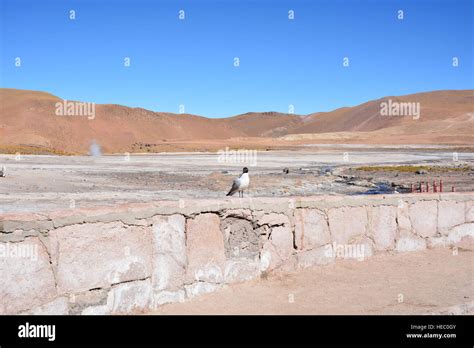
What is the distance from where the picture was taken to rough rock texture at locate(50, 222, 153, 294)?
17.3ft

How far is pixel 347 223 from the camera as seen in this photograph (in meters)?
7.70

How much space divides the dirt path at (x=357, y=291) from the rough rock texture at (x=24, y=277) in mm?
1261

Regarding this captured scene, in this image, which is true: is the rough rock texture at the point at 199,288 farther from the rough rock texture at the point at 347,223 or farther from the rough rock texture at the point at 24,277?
the rough rock texture at the point at 347,223

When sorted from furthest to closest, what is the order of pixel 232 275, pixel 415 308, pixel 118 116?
pixel 118 116 < pixel 232 275 < pixel 415 308

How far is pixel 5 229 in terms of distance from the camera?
4945mm

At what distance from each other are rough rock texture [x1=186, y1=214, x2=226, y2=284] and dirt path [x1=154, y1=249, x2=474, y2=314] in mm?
226

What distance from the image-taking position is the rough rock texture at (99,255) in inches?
208

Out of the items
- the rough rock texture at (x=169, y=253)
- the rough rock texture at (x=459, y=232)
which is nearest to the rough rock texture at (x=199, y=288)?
the rough rock texture at (x=169, y=253)

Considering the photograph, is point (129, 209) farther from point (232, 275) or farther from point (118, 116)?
point (118, 116)

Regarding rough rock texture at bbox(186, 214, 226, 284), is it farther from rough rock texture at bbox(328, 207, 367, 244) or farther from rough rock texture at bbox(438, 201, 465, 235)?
rough rock texture at bbox(438, 201, 465, 235)

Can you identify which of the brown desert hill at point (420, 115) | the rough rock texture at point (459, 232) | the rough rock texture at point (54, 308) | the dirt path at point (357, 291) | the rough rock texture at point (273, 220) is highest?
the brown desert hill at point (420, 115)

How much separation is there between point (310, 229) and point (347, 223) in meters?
0.63

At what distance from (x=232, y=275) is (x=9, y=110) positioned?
311 feet
